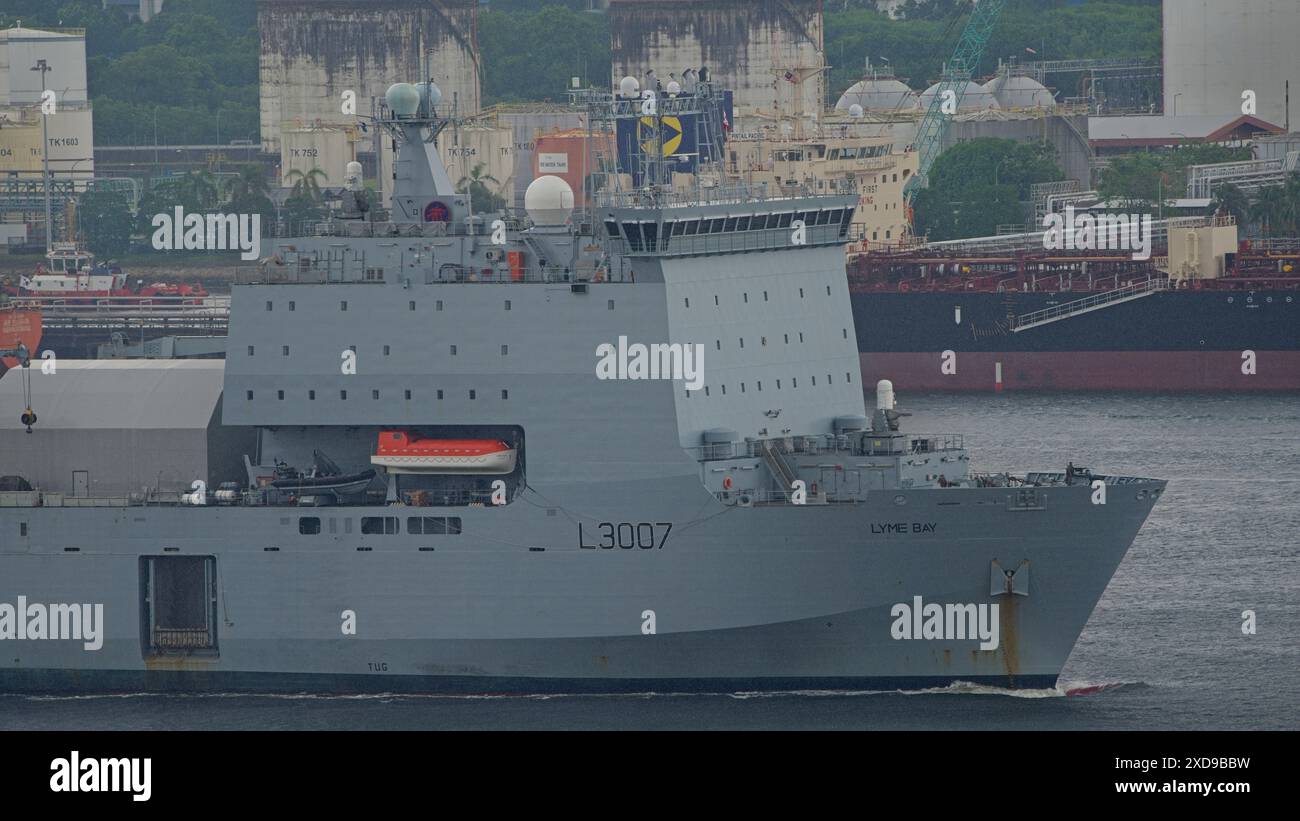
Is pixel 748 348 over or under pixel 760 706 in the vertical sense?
over

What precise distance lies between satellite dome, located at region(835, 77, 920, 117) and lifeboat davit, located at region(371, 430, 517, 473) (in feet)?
275

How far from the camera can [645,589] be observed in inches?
1515

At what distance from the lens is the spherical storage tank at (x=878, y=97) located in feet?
402

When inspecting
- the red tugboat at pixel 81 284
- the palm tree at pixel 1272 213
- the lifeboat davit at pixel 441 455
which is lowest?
the lifeboat davit at pixel 441 455

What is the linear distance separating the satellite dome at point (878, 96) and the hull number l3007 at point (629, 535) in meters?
84.6

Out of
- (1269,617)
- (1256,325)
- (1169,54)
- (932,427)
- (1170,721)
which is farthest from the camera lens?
(1169,54)

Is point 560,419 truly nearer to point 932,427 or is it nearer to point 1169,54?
point 932,427

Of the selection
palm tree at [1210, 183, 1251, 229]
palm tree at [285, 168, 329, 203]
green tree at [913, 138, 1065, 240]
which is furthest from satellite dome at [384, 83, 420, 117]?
green tree at [913, 138, 1065, 240]

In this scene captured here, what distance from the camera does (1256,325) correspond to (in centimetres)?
8344

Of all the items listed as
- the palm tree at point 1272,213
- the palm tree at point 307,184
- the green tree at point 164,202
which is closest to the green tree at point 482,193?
the palm tree at point 307,184

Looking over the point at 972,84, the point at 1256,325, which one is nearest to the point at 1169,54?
the point at 972,84

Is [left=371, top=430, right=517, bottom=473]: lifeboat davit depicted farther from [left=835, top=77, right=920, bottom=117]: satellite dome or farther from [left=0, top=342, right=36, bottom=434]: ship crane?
[left=835, top=77, right=920, bottom=117]: satellite dome

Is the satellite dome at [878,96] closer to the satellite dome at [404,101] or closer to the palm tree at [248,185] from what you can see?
the palm tree at [248,185]

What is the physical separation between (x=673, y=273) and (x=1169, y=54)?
9142 cm
